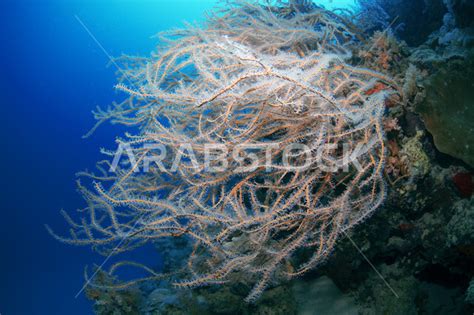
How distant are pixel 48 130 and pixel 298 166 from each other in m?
22.9

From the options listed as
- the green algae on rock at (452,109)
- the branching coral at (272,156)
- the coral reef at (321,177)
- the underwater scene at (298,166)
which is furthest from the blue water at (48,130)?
the branching coral at (272,156)

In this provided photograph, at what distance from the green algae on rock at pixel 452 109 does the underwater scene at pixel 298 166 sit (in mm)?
14

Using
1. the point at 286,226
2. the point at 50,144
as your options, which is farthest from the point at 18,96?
the point at 286,226

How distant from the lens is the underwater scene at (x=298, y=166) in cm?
229

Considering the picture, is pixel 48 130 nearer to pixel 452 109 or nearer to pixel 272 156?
pixel 272 156

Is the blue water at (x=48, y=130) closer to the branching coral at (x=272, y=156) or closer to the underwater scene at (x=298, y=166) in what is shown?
the underwater scene at (x=298, y=166)

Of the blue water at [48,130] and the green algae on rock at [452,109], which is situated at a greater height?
the blue water at [48,130]

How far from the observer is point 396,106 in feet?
9.00

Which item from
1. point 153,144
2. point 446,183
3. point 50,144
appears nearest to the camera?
point 446,183

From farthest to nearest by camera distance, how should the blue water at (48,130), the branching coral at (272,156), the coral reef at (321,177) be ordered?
the blue water at (48,130) < the coral reef at (321,177) < the branching coral at (272,156)

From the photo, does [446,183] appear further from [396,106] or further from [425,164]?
[396,106]

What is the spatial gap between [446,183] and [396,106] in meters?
0.99

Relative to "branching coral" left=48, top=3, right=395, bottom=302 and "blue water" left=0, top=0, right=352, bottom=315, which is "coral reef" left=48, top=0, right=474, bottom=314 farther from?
"blue water" left=0, top=0, right=352, bottom=315

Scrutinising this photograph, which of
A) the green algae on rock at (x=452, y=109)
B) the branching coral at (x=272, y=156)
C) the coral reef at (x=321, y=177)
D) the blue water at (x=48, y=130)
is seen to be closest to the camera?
the branching coral at (x=272, y=156)
